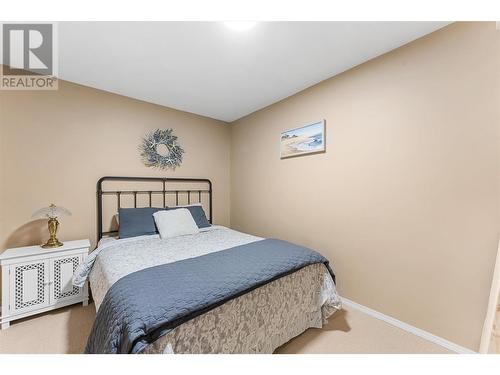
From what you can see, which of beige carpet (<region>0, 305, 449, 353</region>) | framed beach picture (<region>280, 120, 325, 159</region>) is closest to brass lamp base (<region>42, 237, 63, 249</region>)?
beige carpet (<region>0, 305, 449, 353</region>)

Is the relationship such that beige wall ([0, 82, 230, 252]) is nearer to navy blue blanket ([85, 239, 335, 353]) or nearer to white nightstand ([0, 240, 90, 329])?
white nightstand ([0, 240, 90, 329])

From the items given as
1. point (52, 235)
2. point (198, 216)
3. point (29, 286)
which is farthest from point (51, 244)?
point (198, 216)

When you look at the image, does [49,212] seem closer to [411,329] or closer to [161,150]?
[161,150]

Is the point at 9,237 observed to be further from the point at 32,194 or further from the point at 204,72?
the point at 204,72

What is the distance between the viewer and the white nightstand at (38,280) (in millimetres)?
1764

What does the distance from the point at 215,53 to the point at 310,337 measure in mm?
2505

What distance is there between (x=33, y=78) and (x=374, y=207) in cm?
364

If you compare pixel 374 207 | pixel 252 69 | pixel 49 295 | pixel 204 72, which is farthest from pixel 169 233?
pixel 374 207

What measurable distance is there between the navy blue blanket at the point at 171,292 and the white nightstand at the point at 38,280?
1.23m

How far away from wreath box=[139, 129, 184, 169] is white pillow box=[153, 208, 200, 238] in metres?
0.78

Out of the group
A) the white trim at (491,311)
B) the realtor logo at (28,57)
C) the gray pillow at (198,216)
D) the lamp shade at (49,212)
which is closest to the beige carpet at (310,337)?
the white trim at (491,311)

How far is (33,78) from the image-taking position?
2.15 meters

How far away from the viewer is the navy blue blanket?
95 centimetres

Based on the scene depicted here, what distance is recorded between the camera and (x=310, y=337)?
1.67m
